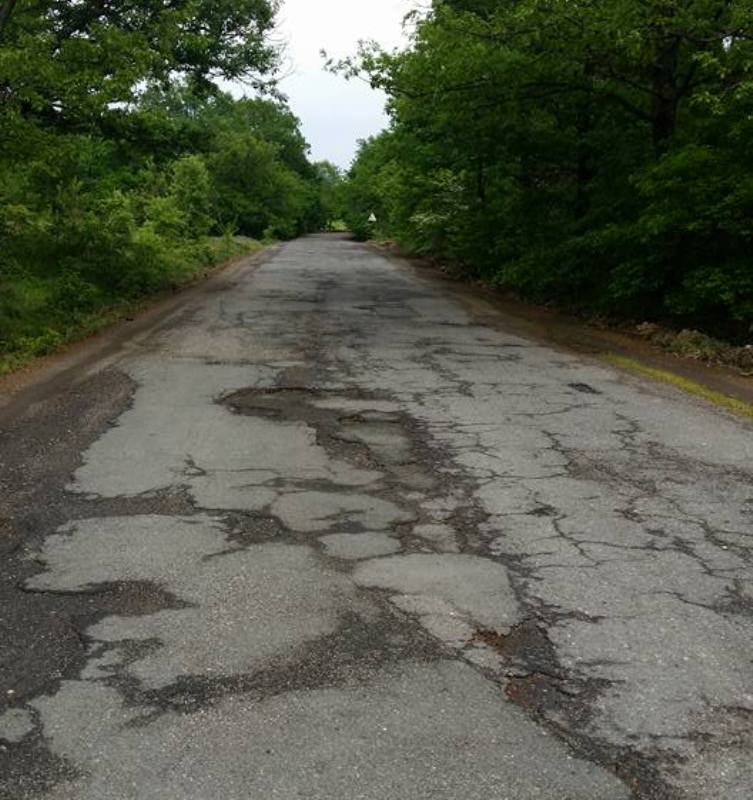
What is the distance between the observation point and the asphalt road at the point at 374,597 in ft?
9.14

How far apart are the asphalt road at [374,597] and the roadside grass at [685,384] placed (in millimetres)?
362

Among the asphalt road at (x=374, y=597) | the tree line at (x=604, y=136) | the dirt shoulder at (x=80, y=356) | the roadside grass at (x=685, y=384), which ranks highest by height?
the tree line at (x=604, y=136)

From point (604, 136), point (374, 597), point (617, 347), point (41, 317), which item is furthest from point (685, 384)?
point (41, 317)

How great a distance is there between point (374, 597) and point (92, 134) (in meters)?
14.6

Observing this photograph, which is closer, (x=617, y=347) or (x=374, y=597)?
(x=374, y=597)

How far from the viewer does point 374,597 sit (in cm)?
399

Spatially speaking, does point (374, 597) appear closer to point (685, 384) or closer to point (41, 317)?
point (685, 384)

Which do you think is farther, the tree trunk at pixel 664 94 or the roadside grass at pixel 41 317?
the tree trunk at pixel 664 94

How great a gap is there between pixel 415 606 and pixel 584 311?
12.3 m

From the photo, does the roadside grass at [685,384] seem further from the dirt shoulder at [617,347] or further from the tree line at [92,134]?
the tree line at [92,134]

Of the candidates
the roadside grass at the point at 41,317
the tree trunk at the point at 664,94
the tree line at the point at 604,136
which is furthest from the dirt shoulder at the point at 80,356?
the tree trunk at the point at 664,94

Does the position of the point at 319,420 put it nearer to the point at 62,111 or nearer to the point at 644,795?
the point at 644,795

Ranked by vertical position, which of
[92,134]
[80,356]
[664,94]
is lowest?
[80,356]

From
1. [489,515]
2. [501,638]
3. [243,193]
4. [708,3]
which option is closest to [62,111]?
[708,3]
